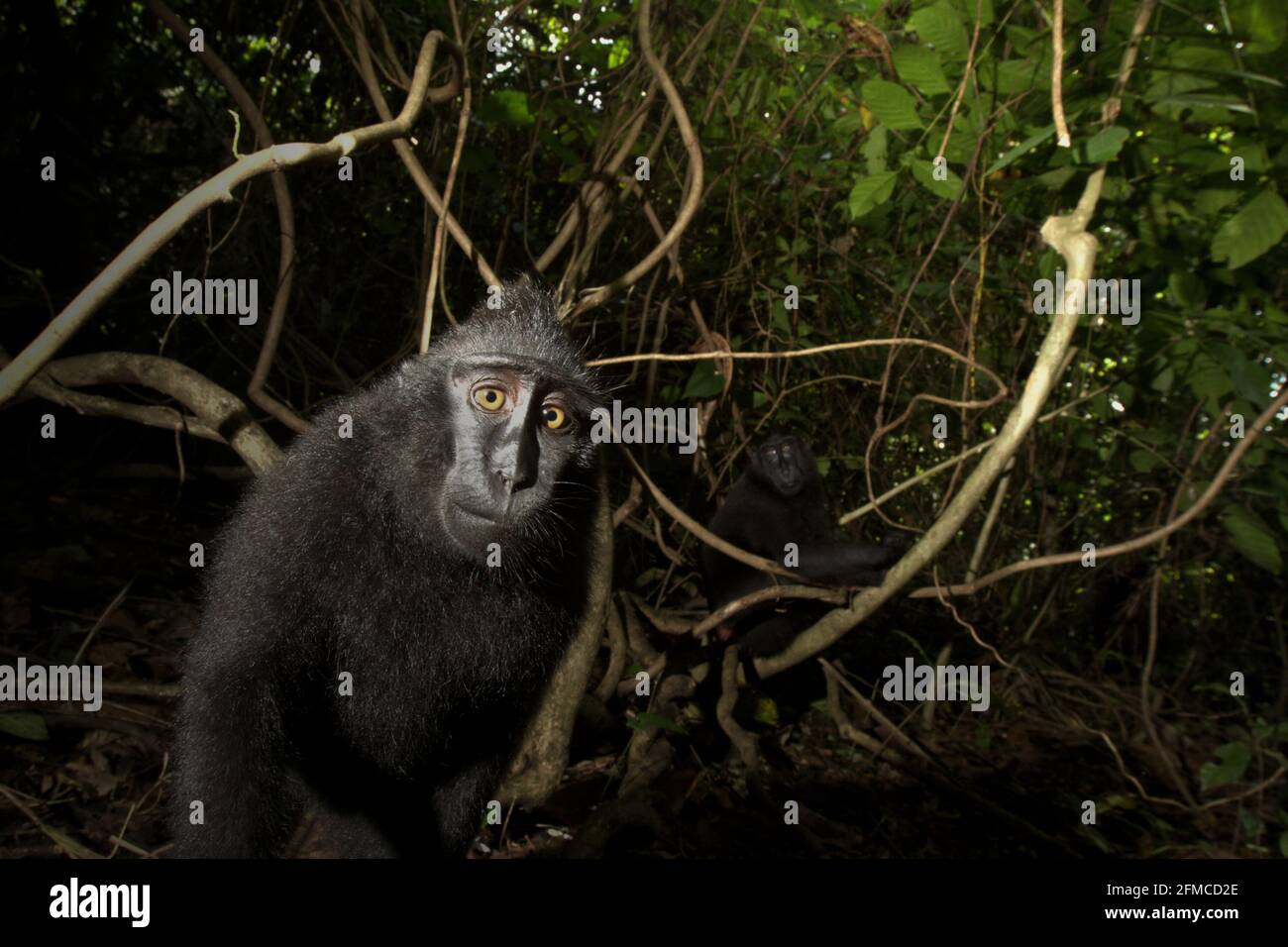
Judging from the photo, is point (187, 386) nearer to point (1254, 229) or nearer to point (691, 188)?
point (691, 188)

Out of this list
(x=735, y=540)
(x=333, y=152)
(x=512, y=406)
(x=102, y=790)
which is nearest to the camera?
(x=333, y=152)

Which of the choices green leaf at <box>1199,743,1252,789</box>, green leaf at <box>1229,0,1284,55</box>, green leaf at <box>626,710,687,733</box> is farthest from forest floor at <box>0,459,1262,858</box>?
green leaf at <box>1229,0,1284,55</box>

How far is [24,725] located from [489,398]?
7.39ft

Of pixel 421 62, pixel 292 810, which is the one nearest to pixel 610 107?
pixel 421 62

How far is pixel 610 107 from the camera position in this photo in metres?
4.43

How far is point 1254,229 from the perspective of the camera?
2916 millimetres

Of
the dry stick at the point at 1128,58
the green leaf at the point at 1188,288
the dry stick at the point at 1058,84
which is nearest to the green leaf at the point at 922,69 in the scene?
the dry stick at the point at 1128,58

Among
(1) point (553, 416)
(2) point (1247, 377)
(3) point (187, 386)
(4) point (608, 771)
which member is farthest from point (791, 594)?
(3) point (187, 386)

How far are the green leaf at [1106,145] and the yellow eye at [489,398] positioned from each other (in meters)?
2.04

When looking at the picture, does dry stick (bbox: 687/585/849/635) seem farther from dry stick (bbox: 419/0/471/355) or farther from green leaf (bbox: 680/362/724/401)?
dry stick (bbox: 419/0/471/355)

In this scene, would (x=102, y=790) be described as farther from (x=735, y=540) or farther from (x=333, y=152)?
(x=735, y=540)
